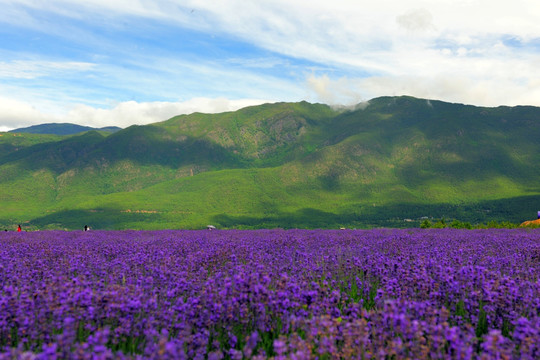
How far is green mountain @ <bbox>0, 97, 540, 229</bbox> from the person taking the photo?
286 feet

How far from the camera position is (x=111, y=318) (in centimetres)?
359

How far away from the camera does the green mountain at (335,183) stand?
87.2 m

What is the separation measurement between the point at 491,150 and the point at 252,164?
347 ft

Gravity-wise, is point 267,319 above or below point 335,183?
above

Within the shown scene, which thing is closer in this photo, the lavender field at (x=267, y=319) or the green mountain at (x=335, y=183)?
the lavender field at (x=267, y=319)

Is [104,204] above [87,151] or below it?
below

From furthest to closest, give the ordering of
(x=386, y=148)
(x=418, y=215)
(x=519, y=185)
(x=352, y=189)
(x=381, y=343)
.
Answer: (x=386, y=148), (x=352, y=189), (x=519, y=185), (x=418, y=215), (x=381, y=343)

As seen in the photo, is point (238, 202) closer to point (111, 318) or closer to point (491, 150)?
point (491, 150)

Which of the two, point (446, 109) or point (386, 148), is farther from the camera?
point (446, 109)

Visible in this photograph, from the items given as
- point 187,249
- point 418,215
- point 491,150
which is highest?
point 491,150

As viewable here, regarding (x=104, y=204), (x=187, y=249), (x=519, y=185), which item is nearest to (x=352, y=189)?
A: (x=519, y=185)

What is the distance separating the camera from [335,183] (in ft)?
363

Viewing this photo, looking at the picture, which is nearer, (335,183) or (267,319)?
(267,319)

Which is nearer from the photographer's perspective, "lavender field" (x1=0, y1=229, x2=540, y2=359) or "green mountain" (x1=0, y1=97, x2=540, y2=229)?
"lavender field" (x1=0, y1=229, x2=540, y2=359)
